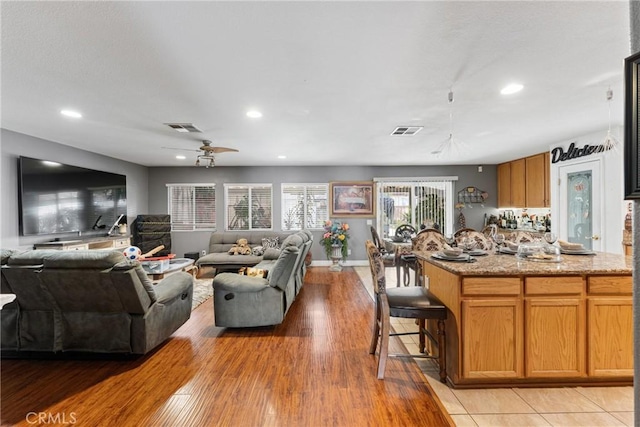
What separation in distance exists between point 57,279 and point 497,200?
8065mm

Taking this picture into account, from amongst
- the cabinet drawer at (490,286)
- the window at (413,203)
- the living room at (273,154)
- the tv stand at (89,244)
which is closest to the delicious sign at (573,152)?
the living room at (273,154)

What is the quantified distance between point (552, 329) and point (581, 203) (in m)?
3.43

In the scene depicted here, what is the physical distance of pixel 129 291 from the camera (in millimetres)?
2398

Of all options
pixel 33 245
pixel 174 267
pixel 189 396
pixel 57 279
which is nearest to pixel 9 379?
pixel 57 279

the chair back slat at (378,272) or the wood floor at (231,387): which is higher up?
the chair back slat at (378,272)

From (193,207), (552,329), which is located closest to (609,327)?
(552,329)

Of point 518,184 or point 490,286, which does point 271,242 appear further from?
point 518,184

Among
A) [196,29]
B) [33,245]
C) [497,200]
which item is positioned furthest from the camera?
[497,200]

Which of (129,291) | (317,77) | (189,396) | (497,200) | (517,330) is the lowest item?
(189,396)

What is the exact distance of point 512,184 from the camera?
6328mm

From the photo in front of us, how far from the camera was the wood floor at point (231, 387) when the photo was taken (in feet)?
6.23

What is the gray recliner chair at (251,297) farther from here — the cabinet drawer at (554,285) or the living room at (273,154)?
the cabinet drawer at (554,285)

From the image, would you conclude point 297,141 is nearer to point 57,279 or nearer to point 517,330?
point 57,279

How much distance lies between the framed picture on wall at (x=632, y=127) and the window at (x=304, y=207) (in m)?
6.26
